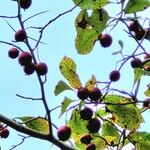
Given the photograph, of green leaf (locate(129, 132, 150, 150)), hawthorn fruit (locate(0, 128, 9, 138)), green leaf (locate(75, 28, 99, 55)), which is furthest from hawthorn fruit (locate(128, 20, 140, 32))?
hawthorn fruit (locate(0, 128, 9, 138))

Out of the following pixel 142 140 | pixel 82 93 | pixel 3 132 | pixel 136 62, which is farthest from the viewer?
pixel 136 62

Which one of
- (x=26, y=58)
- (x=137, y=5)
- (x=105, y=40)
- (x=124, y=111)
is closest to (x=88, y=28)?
(x=105, y=40)

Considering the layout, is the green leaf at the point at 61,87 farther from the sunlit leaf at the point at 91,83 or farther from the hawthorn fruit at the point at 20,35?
the hawthorn fruit at the point at 20,35

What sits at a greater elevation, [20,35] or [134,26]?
[20,35]

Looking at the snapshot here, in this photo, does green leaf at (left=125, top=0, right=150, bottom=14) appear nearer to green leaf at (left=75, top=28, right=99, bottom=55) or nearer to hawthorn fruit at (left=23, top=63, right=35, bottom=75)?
green leaf at (left=75, top=28, right=99, bottom=55)

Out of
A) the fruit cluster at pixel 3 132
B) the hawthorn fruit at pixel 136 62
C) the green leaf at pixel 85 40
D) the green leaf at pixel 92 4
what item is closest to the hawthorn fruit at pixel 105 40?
the green leaf at pixel 85 40

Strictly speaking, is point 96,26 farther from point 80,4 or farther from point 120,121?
point 120,121

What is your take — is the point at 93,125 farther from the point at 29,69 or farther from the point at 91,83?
the point at 29,69

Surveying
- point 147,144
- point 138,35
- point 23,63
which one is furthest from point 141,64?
point 23,63
